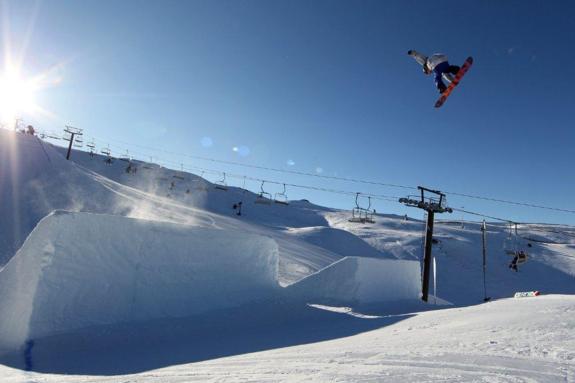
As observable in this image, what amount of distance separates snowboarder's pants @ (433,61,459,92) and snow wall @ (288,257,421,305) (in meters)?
5.57

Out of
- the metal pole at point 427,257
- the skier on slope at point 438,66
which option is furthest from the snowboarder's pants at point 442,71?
the metal pole at point 427,257

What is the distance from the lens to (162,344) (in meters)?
7.21

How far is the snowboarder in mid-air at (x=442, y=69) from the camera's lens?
1143cm

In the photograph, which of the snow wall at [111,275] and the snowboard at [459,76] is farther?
the snowboard at [459,76]

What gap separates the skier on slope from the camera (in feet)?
37.4

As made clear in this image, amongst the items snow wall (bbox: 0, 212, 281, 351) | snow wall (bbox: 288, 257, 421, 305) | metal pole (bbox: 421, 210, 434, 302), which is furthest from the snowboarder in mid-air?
metal pole (bbox: 421, 210, 434, 302)

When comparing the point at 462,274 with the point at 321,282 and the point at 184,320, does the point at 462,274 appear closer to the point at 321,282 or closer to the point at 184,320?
the point at 321,282

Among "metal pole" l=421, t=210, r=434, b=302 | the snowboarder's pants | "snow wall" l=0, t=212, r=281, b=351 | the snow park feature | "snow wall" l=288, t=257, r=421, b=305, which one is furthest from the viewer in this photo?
"metal pole" l=421, t=210, r=434, b=302

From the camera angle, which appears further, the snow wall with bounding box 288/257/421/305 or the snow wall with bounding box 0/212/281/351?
the snow wall with bounding box 288/257/421/305

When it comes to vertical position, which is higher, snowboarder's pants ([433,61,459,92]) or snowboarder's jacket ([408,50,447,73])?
snowboarder's jacket ([408,50,447,73])

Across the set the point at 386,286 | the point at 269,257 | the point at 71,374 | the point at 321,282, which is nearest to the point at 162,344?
the point at 71,374

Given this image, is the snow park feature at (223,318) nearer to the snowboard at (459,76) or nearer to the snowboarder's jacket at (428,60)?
the snowboard at (459,76)

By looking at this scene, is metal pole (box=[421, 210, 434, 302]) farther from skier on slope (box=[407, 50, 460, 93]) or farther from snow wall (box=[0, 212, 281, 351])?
snow wall (box=[0, 212, 281, 351])

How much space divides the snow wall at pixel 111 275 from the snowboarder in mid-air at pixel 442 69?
268 inches
